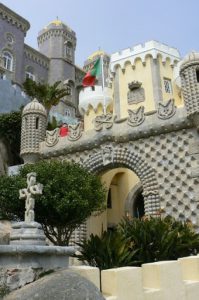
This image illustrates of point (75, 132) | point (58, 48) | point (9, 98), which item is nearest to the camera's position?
point (75, 132)

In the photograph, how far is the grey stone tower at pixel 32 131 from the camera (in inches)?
773

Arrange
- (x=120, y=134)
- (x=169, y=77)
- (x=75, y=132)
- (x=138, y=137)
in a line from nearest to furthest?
(x=138, y=137)
(x=120, y=134)
(x=75, y=132)
(x=169, y=77)

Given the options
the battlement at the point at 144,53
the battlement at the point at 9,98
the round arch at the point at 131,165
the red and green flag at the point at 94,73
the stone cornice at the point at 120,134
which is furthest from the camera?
the battlement at the point at 9,98

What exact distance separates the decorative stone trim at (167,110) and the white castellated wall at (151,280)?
9808mm

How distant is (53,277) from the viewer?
5.04 metres

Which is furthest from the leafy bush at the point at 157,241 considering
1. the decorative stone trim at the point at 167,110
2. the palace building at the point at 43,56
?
the palace building at the point at 43,56

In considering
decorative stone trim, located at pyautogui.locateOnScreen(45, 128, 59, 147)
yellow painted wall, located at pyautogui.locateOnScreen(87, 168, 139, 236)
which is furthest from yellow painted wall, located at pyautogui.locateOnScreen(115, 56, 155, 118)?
decorative stone trim, located at pyautogui.locateOnScreen(45, 128, 59, 147)

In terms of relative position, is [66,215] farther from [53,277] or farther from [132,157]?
[53,277]

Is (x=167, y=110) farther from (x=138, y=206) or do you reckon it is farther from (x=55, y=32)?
(x=55, y=32)

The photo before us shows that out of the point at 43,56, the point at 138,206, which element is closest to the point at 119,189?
the point at 138,206

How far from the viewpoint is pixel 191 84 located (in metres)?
16.1

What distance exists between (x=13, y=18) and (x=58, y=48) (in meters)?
8.72

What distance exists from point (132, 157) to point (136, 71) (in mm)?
11097

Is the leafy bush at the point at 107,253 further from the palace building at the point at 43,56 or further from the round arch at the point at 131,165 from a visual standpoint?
the palace building at the point at 43,56
